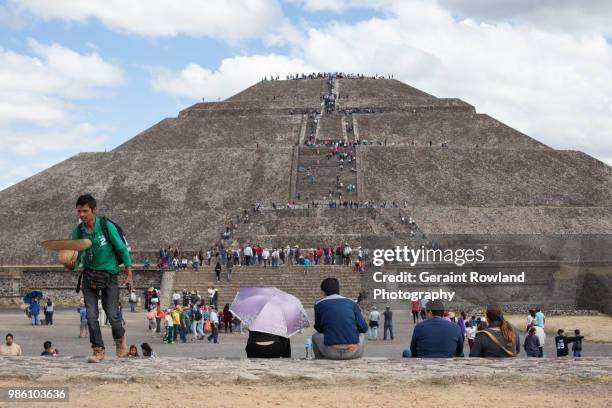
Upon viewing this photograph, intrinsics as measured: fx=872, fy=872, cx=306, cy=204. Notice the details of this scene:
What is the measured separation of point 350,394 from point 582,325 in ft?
82.1

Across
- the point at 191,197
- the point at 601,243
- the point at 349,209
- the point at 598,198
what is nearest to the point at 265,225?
the point at 349,209

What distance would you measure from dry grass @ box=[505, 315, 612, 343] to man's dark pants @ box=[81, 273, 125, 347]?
2028cm

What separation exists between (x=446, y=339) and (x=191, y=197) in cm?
5347

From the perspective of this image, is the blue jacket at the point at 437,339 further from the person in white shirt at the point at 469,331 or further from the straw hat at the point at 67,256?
the person in white shirt at the point at 469,331

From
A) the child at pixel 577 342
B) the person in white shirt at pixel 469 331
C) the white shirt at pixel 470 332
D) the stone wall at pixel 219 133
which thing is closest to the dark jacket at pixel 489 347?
the child at pixel 577 342

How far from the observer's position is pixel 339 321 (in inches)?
417

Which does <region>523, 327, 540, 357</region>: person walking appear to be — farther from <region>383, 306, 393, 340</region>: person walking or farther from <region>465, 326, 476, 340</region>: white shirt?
<region>383, 306, 393, 340</region>: person walking

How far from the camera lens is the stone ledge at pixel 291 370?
969 centimetres

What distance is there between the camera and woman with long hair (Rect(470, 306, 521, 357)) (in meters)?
11.3

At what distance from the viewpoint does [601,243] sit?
45031 millimetres

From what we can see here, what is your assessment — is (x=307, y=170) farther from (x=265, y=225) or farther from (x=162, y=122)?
(x=162, y=122)

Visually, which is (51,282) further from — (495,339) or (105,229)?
(495,339)

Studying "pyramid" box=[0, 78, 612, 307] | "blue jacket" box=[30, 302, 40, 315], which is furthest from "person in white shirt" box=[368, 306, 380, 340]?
"blue jacket" box=[30, 302, 40, 315]

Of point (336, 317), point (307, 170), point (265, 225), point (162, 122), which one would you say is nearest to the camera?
point (336, 317)
